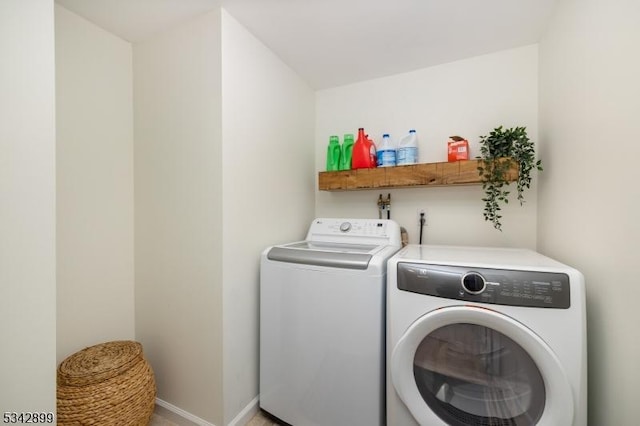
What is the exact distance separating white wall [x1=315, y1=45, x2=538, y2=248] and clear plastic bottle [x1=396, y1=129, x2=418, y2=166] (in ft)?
0.40

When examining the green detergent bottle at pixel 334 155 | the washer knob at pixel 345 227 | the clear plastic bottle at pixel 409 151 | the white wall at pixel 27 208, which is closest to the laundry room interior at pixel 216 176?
the white wall at pixel 27 208

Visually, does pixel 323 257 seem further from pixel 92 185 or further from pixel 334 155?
pixel 92 185

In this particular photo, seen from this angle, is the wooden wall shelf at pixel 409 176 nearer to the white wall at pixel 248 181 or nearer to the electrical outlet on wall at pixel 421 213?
the electrical outlet on wall at pixel 421 213

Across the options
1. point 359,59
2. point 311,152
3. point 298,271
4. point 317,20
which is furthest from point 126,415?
point 359,59

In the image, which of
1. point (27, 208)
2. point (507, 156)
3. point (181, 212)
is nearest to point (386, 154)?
point (507, 156)

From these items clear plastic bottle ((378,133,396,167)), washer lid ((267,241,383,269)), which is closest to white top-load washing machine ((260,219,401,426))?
washer lid ((267,241,383,269))

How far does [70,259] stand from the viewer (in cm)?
126

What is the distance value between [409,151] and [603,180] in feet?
3.00

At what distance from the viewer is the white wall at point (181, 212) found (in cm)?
122

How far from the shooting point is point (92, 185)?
1.34m

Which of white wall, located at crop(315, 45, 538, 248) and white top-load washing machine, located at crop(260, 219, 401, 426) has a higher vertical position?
white wall, located at crop(315, 45, 538, 248)

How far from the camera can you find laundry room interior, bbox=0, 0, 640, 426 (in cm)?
71

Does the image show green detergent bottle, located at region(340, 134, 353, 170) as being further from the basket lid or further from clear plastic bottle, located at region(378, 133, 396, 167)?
the basket lid

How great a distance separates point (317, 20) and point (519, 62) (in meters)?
1.25
